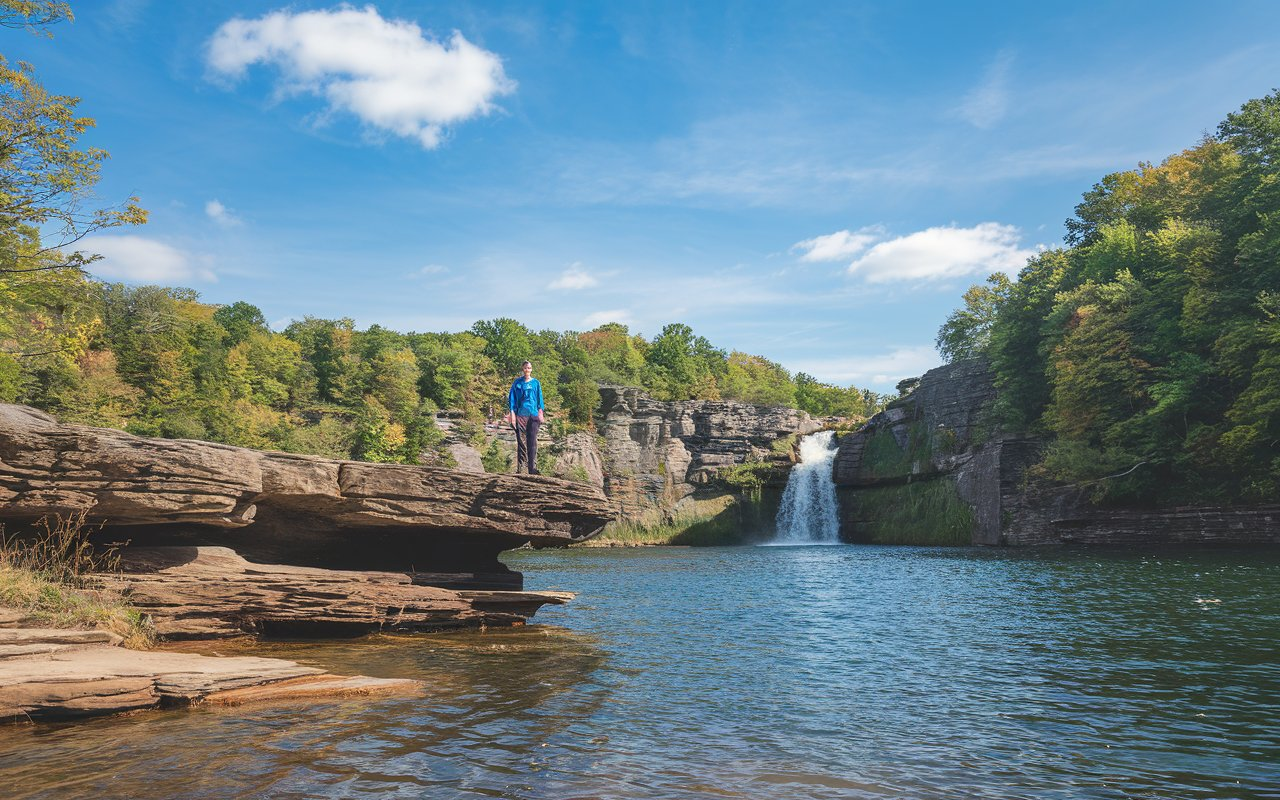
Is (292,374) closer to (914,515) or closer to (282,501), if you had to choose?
(914,515)

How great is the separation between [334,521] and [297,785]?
32.6ft

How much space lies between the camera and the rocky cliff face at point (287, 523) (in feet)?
39.8

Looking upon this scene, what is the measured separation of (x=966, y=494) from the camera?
50938mm

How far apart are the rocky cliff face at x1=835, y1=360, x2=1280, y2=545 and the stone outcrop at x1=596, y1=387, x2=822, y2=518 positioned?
8.93 meters

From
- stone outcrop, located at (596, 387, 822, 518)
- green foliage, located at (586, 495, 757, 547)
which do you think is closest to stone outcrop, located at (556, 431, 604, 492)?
stone outcrop, located at (596, 387, 822, 518)

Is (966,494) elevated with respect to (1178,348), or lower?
lower

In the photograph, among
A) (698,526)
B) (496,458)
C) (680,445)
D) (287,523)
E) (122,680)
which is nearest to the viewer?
(122,680)

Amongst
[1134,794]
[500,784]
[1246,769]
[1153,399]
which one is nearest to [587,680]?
[500,784]

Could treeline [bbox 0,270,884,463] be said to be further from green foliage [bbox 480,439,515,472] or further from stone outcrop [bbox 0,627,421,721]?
stone outcrop [bbox 0,627,421,721]

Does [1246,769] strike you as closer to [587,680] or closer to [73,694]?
[587,680]

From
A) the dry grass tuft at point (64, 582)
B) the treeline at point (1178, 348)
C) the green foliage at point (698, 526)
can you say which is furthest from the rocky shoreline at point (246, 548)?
the green foliage at point (698, 526)

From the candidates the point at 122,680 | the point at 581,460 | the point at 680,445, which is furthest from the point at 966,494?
the point at 122,680

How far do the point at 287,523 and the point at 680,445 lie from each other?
190 feet

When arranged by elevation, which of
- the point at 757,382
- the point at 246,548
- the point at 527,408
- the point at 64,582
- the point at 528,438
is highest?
the point at 757,382
